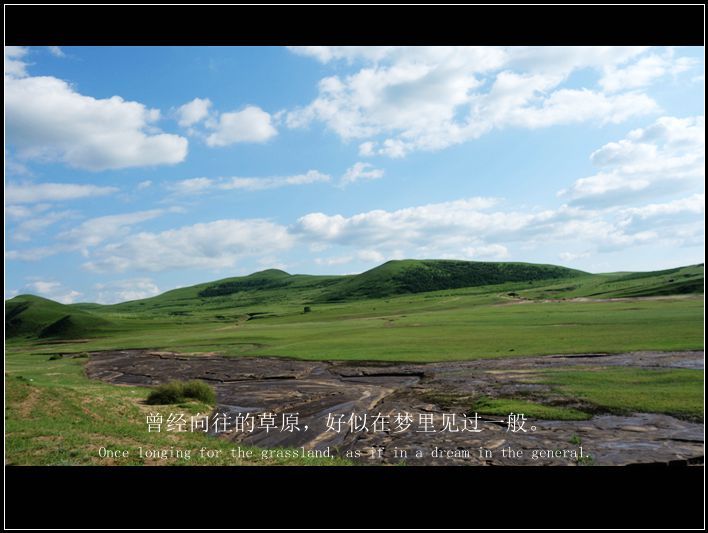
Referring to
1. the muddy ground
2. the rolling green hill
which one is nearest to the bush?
the muddy ground

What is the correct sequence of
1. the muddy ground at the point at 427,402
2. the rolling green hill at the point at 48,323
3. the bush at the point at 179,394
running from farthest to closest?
the rolling green hill at the point at 48,323
the bush at the point at 179,394
the muddy ground at the point at 427,402

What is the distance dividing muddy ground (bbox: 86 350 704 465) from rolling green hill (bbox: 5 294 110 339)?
312 feet

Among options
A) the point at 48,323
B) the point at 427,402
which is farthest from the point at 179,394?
the point at 48,323

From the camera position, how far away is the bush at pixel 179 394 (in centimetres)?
3400

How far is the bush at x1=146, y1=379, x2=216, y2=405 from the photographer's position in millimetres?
34000

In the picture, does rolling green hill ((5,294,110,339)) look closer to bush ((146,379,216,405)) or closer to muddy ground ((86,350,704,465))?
muddy ground ((86,350,704,465))

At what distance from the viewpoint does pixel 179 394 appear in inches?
1350

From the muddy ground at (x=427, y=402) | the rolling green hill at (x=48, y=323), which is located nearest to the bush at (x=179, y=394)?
the muddy ground at (x=427, y=402)

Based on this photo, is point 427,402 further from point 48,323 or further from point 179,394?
point 48,323

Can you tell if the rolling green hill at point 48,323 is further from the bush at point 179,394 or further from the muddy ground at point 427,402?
the bush at point 179,394

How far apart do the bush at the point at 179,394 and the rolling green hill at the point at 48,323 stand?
121 meters

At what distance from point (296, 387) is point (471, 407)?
1709cm
